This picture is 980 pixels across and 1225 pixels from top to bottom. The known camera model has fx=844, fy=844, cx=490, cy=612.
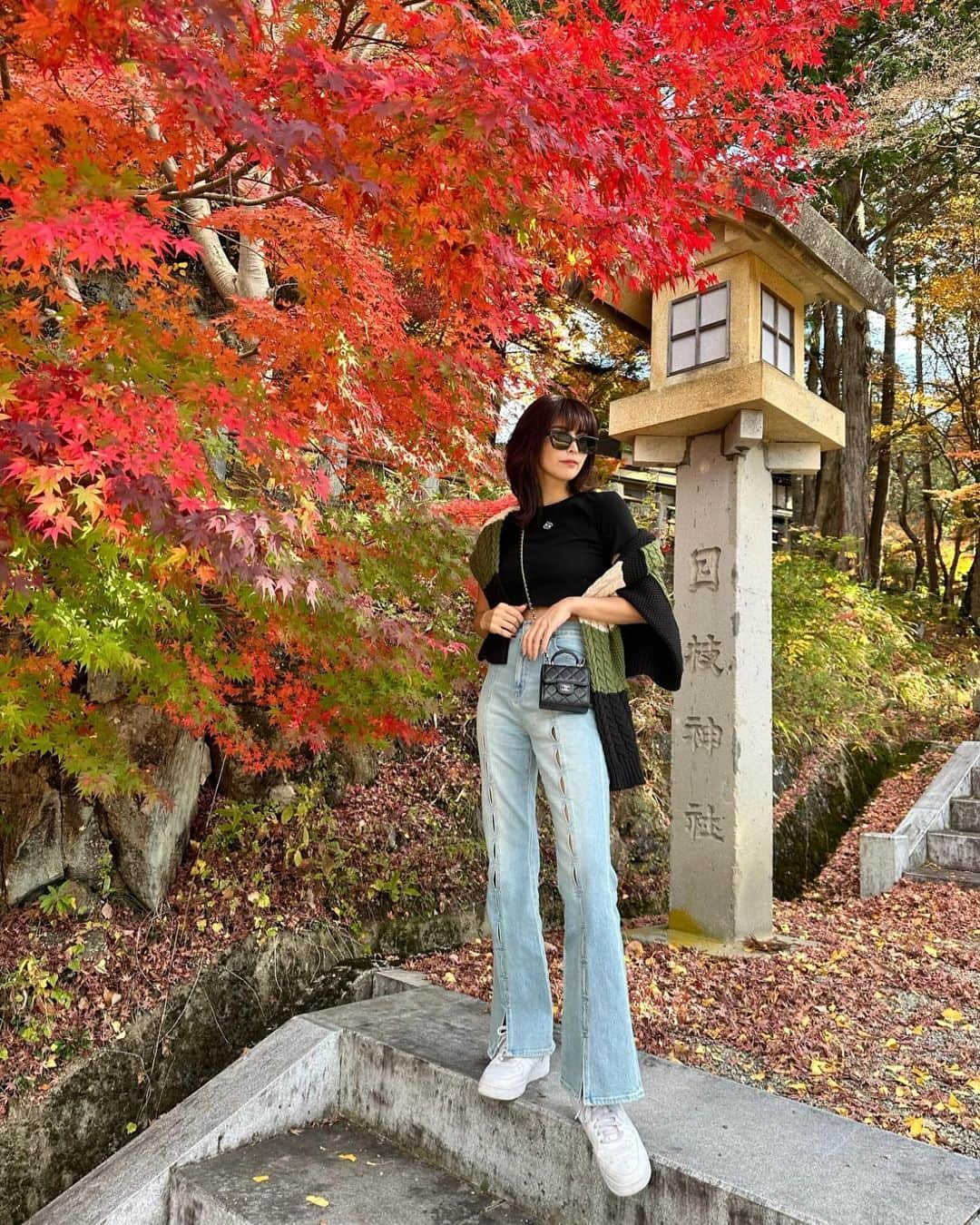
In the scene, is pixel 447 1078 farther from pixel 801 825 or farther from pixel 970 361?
pixel 970 361

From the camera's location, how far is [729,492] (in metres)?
4.77

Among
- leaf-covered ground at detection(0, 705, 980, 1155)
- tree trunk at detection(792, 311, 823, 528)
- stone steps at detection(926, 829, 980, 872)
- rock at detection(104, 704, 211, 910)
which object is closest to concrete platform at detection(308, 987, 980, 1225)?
leaf-covered ground at detection(0, 705, 980, 1155)

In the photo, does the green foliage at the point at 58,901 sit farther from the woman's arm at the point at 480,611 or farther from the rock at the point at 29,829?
the woman's arm at the point at 480,611

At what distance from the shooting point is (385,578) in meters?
4.31

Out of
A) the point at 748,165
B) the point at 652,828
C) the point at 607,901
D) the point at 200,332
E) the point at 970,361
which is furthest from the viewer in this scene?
the point at 970,361

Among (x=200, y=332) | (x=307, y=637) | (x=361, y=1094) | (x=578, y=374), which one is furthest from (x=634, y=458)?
(x=578, y=374)

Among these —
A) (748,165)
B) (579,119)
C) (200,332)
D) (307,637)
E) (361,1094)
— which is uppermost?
(748,165)

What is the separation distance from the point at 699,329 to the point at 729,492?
0.95 metres

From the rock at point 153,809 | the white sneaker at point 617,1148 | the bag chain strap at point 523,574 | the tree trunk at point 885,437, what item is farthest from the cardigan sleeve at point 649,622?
the tree trunk at point 885,437

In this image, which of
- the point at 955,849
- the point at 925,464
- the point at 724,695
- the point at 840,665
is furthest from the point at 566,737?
the point at 925,464

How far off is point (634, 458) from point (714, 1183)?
3.76m

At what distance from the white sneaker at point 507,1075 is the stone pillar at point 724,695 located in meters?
2.30

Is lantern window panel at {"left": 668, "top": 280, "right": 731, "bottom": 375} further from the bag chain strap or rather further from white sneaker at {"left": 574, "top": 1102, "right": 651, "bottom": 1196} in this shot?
white sneaker at {"left": 574, "top": 1102, "right": 651, "bottom": 1196}

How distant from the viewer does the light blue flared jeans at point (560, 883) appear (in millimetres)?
2326
